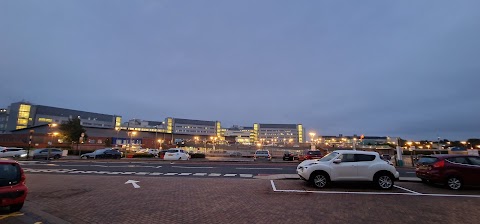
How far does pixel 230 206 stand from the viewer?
9031mm

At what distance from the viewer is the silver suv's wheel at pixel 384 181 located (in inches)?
495

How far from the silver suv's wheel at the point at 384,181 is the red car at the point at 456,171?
2.42m

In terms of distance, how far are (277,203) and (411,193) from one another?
21.6ft

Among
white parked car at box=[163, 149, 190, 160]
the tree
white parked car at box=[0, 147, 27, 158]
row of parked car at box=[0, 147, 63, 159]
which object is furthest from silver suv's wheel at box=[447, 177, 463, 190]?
the tree

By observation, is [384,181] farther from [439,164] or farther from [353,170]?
[439,164]

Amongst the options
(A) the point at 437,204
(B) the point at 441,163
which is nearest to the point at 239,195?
(A) the point at 437,204

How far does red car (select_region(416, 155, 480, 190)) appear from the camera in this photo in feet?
41.4

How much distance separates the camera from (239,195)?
35.7ft

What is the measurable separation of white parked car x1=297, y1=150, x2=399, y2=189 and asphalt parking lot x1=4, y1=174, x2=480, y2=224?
504 millimetres

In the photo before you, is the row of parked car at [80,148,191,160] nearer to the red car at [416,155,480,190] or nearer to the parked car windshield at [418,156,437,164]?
the parked car windshield at [418,156,437,164]

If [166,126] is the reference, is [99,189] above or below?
below

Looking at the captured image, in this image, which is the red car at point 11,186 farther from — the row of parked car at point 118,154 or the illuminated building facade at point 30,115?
the illuminated building facade at point 30,115

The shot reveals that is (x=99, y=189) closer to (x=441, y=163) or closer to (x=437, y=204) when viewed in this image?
(x=437, y=204)

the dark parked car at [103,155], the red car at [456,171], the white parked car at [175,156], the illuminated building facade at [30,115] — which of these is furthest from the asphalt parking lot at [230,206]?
the illuminated building facade at [30,115]
